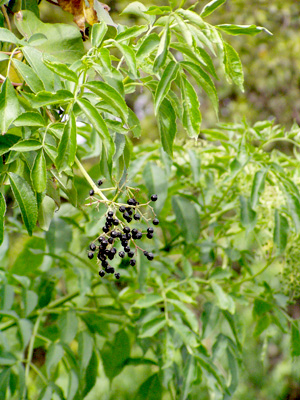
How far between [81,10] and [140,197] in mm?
305

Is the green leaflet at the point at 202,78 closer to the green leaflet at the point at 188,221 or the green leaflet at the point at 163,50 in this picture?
the green leaflet at the point at 163,50

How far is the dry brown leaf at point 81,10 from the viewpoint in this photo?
0.81 m

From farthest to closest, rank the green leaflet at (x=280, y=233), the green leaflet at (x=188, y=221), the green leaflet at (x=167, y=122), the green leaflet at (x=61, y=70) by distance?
Answer: the green leaflet at (x=188, y=221)
the green leaflet at (x=280, y=233)
the green leaflet at (x=167, y=122)
the green leaflet at (x=61, y=70)

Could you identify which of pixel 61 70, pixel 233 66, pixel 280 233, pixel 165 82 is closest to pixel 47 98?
pixel 61 70

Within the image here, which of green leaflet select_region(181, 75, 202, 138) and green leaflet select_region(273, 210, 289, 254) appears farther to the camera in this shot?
green leaflet select_region(273, 210, 289, 254)

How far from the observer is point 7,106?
24.4 inches

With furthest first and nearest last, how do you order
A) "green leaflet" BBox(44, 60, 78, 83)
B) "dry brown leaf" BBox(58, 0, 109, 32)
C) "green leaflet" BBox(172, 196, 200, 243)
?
"green leaflet" BBox(172, 196, 200, 243), "dry brown leaf" BBox(58, 0, 109, 32), "green leaflet" BBox(44, 60, 78, 83)

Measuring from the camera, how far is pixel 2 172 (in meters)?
0.68

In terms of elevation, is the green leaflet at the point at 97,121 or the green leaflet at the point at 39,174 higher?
the green leaflet at the point at 97,121

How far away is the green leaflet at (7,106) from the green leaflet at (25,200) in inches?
3.2

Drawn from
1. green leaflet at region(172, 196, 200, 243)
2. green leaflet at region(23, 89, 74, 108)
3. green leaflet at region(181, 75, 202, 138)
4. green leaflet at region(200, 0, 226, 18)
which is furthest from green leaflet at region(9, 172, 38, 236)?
green leaflet at region(172, 196, 200, 243)

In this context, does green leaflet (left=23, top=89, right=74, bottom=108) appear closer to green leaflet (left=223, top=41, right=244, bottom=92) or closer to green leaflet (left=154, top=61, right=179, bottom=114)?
green leaflet (left=154, top=61, right=179, bottom=114)

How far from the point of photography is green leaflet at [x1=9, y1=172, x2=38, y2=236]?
653 millimetres

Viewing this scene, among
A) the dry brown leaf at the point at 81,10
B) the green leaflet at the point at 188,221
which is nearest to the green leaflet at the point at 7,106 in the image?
the dry brown leaf at the point at 81,10
